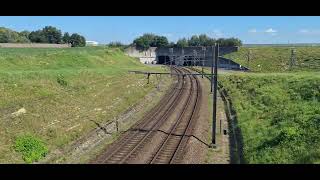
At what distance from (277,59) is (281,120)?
89384mm

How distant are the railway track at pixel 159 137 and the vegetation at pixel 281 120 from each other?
4164 millimetres

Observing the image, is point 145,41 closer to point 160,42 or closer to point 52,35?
point 160,42

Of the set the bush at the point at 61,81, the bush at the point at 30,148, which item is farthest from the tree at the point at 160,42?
the bush at the point at 30,148

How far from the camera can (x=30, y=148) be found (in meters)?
26.2

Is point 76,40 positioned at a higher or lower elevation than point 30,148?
higher

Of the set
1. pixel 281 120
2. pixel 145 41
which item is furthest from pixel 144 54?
pixel 281 120

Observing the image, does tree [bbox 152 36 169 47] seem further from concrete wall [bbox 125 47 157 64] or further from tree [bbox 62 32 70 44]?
tree [bbox 62 32 70 44]

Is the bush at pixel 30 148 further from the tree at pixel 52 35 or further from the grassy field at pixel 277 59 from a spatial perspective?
the tree at pixel 52 35

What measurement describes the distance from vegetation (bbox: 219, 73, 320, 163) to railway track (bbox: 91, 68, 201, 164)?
416cm

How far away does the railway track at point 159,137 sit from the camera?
84.2 feet

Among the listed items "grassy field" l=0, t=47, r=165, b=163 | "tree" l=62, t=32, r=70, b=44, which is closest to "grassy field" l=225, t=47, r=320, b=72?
"grassy field" l=0, t=47, r=165, b=163

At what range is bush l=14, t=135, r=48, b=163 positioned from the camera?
82.3 feet

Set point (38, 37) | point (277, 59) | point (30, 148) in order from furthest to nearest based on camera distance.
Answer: point (38, 37) < point (277, 59) < point (30, 148)
